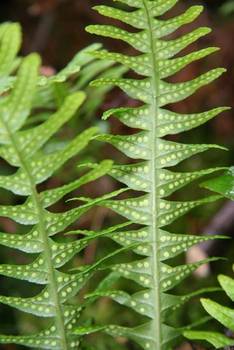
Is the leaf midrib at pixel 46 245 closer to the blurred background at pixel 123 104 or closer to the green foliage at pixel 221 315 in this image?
the green foliage at pixel 221 315

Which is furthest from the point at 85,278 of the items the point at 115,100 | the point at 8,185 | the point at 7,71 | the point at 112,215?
the point at 115,100

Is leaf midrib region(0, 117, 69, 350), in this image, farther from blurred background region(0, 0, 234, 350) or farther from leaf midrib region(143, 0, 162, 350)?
blurred background region(0, 0, 234, 350)

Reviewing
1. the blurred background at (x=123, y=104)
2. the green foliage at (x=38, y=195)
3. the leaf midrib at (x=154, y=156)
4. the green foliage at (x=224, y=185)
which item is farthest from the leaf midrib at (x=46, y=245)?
the blurred background at (x=123, y=104)

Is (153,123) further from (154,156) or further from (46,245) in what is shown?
(46,245)

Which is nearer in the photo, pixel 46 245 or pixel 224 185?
pixel 46 245


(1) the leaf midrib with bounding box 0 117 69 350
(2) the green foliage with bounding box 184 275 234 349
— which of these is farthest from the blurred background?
(2) the green foliage with bounding box 184 275 234 349

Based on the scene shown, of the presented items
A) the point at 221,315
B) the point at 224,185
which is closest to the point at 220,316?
the point at 221,315

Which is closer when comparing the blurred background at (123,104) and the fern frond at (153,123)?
the fern frond at (153,123)
